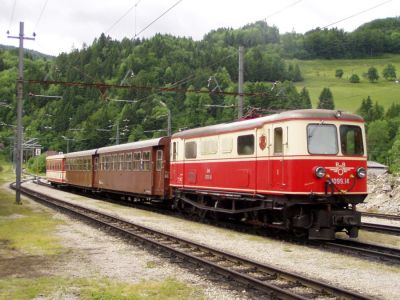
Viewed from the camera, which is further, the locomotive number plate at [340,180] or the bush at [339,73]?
the bush at [339,73]

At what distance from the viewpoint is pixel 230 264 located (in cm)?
1084

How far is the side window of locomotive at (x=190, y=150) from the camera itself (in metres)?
19.1

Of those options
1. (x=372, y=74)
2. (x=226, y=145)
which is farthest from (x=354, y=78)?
(x=226, y=145)

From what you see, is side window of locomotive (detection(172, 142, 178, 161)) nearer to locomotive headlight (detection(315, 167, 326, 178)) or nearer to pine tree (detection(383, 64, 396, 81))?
locomotive headlight (detection(315, 167, 326, 178))

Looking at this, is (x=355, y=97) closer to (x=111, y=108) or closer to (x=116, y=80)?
(x=111, y=108)

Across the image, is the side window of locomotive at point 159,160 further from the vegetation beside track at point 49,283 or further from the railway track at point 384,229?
the vegetation beside track at point 49,283

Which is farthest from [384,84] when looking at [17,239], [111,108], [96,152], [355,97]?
[17,239]

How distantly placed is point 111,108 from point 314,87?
164 feet

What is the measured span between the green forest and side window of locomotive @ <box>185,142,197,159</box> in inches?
189

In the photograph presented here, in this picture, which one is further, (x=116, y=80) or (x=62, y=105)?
(x=62, y=105)

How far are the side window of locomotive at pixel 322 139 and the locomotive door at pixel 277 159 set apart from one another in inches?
27.7

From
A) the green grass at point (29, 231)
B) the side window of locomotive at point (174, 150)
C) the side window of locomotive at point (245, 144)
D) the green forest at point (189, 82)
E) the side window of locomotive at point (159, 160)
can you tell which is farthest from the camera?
the green forest at point (189, 82)

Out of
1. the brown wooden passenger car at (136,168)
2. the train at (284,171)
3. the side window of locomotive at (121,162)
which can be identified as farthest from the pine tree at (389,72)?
the train at (284,171)

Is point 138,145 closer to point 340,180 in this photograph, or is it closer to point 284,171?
point 284,171
